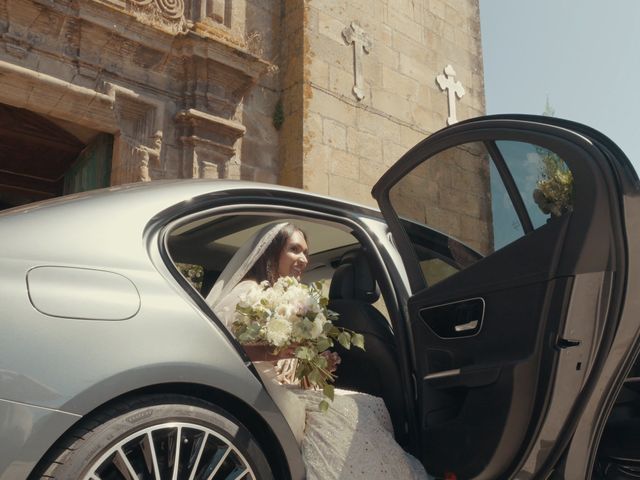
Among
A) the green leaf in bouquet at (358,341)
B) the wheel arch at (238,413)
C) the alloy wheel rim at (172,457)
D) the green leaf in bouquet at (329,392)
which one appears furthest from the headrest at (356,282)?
the alloy wheel rim at (172,457)

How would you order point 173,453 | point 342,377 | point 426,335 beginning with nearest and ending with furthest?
point 173,453 → point 426,335 → point 342,377

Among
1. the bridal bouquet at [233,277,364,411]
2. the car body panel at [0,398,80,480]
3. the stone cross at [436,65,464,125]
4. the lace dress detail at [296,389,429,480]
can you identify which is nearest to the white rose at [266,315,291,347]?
the bridal bouquet at [233,277,364,411]

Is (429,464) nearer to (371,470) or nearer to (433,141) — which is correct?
(371,470)

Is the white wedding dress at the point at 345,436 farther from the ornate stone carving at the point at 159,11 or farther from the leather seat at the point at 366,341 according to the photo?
the ornate stone carving at the point at 159,11

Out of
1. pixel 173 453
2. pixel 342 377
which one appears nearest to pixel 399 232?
pixel 342 377

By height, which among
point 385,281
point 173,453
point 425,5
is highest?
point 425,5

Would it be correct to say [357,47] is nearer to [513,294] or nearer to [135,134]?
[135,134]

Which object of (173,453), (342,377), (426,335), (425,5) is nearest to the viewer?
(173,453)

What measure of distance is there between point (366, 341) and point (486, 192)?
32.4 inches

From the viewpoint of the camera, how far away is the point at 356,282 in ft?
9.48

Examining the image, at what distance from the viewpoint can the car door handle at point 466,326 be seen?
6.88 feet

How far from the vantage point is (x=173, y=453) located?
1.58 metres

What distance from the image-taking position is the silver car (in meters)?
Answer: 1.45

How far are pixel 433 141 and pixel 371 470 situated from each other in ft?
4.19
